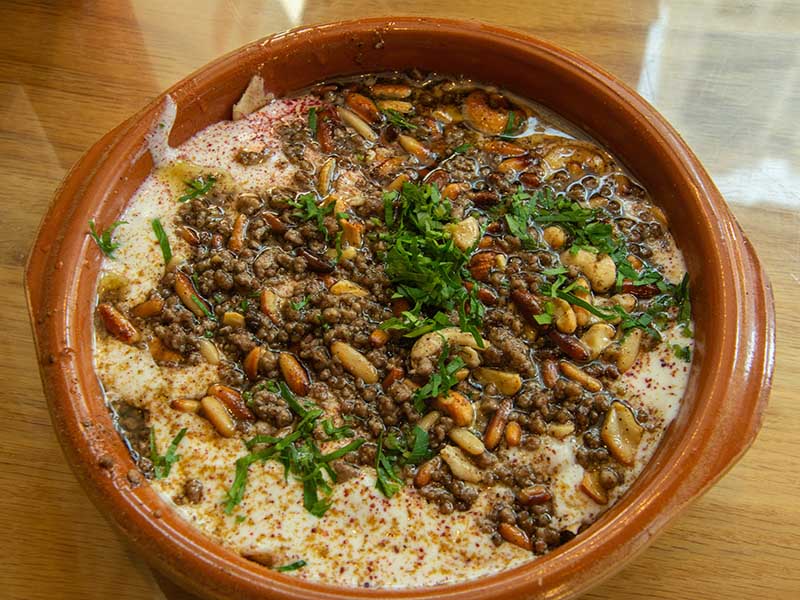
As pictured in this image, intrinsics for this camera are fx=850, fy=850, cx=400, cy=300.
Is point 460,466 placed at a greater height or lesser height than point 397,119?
lesser

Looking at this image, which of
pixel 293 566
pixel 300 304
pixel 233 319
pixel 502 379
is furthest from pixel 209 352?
pixel 502 379

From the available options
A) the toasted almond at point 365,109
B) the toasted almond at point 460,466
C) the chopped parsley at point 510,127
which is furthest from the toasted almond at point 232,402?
the chopped parsley at point 510,127

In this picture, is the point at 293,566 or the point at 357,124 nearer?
the point at 293,566

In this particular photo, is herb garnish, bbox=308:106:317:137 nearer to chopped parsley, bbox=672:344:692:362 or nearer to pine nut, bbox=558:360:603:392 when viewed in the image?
pine nut, bbox=558:360:603:392

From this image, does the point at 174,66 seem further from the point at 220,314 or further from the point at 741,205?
the point at 741,205

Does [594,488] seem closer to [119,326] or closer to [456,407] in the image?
[456,407]
